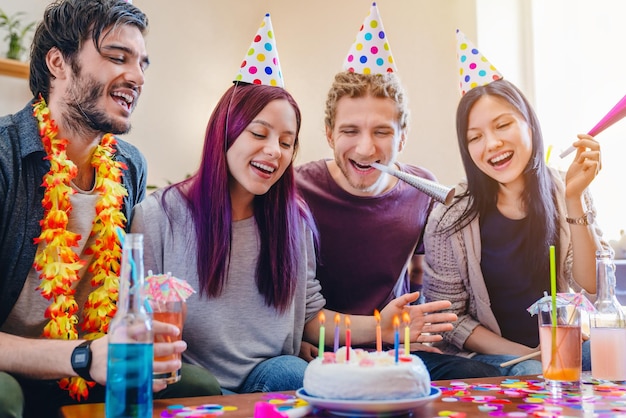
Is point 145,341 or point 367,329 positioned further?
point 367,329

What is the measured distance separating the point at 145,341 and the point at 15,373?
1.80 feet

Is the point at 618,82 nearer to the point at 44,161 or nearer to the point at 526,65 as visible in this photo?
the point at 526,65

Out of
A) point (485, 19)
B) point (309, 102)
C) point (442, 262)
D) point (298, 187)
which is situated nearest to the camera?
point (442, 262)

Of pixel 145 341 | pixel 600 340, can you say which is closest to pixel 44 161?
pixel 145 341

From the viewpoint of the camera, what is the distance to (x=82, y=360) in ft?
3.92

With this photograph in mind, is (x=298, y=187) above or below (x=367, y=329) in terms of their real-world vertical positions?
above

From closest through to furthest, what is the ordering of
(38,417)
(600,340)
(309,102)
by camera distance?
(600,340), (38,417), (309,102)

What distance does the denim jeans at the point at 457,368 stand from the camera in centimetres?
161

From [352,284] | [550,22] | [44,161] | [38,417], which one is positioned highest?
[550,22]

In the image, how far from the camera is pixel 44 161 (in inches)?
62.5

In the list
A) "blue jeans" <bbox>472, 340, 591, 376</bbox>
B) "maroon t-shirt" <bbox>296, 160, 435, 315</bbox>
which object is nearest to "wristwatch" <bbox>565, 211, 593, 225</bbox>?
"blue jeans" <bbox>472, 340, 591, 376</bbox>

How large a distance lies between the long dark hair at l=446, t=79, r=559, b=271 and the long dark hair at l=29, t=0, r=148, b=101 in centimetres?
106

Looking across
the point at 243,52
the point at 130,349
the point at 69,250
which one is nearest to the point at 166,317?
the point at 130,349

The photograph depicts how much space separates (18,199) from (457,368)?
3.71 feet
